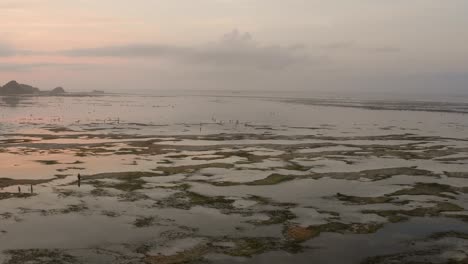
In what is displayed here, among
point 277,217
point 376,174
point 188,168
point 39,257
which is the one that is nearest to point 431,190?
point 376,174

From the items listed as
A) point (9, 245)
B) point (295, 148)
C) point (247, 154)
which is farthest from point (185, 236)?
point (295, 148)

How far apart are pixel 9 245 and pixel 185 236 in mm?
6931

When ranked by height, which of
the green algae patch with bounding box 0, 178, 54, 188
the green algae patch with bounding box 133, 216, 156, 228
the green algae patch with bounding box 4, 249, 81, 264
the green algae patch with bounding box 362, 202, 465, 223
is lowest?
the green algae patch with bounding box 362, 202, 465, 223

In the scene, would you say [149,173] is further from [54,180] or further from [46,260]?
[46,260]

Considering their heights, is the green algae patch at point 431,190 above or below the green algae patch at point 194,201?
below

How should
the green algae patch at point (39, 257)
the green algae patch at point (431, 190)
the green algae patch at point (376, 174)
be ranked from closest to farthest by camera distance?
1. the green algae patch at point (39, 257)
2. the green algae patch at point (431, 190)
3. the green algae patch at point (376, 174)

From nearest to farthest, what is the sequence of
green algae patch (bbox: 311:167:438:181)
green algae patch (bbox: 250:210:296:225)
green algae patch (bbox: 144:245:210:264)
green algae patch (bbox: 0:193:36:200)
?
1. green algae patch (bbox: 144:245:210:264)
2. green algae patch (bbox: 250:210:296:225)
3. green algae patch (bbox: 0:193:36:200)
4. green algae patch (bbox: 311:167:438:181)

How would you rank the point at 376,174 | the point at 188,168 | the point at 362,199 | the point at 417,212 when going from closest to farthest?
the point at 417,212 → the point at 362,199 → the point at 376,174 → the point at 188,168

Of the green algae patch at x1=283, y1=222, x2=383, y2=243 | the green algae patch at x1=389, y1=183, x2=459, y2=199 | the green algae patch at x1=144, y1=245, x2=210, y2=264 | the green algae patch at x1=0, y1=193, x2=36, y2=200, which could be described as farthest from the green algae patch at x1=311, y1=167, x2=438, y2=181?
the green algae patch at x1=0, y1=193, x2=36, y2=200

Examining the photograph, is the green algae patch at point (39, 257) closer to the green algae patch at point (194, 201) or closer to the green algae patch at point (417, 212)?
the green algae patch at point (194, 201)

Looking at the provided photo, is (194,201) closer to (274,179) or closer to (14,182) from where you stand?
(274,179)

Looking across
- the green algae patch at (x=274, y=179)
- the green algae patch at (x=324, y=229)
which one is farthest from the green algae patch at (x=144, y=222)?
the green algae patch at (x=274, y=179)

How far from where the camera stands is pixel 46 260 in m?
15.4

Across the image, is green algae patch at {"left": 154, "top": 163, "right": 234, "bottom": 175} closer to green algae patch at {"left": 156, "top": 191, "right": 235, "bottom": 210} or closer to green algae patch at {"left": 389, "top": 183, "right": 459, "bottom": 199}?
green algae patch at {"left": 156, "top": 191, "right": 235, "bottom": 210}
